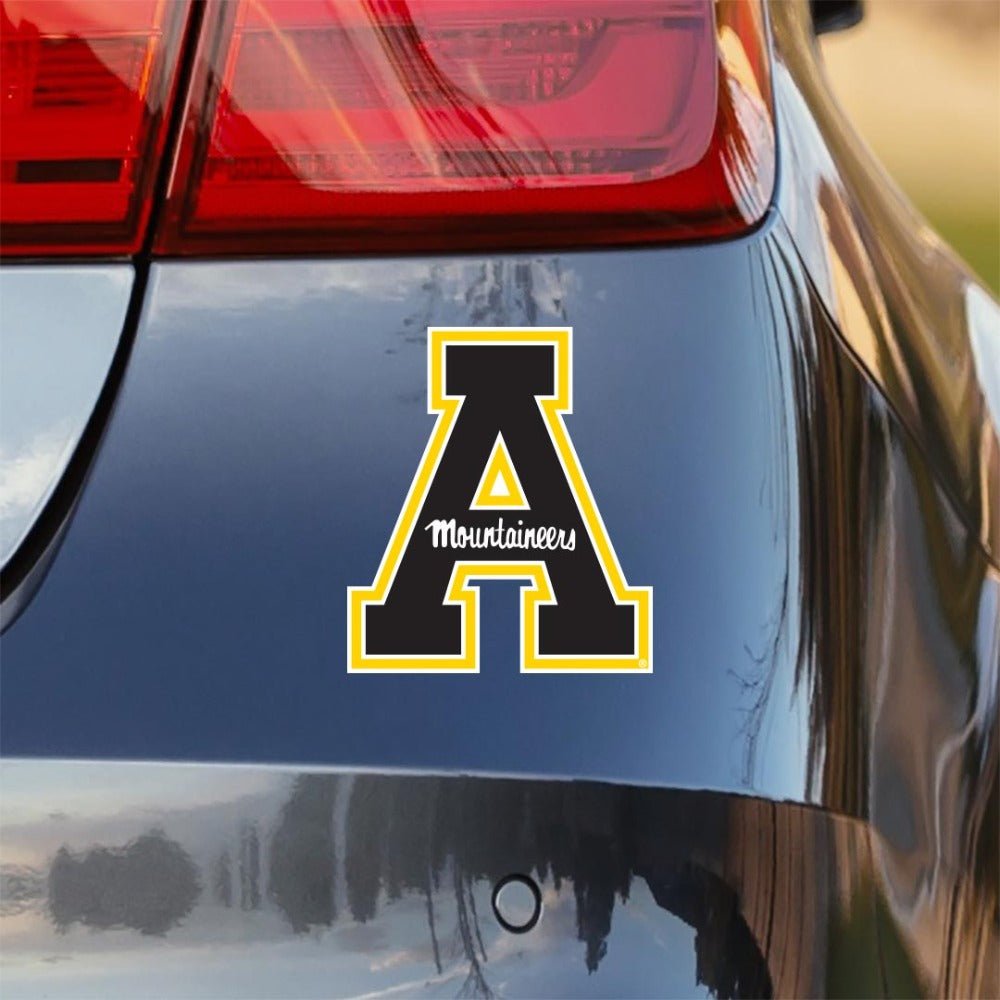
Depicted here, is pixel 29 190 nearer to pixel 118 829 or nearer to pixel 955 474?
pixel 118 829

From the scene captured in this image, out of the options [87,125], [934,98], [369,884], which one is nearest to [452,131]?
[87,125]

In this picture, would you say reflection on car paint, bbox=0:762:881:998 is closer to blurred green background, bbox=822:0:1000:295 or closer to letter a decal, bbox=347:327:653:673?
letter a decal, bbox=347:327:653:673

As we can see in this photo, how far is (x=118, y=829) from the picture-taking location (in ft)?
3.42

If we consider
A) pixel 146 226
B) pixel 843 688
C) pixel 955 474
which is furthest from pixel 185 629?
pixel 955 474

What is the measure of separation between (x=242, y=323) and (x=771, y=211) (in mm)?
325

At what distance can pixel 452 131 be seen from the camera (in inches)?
43.3

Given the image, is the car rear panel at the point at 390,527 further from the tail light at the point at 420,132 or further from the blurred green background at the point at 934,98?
the blurred green background at the point at 934,98

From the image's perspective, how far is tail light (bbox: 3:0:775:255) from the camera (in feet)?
3.58

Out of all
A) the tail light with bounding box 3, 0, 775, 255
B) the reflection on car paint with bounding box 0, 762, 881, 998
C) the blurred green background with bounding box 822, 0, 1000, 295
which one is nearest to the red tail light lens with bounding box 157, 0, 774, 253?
the tail light with bounding box 3, 0, 775, 255

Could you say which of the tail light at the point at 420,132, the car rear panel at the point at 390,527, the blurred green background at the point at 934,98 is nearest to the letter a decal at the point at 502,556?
the car rear panel at the point at 390,527

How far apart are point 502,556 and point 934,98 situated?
7.36 meters

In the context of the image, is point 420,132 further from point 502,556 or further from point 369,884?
point 369,884

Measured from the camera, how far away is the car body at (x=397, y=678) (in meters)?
1.03

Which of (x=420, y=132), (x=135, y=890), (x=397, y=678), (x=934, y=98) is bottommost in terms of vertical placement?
(x=135, y=890)
